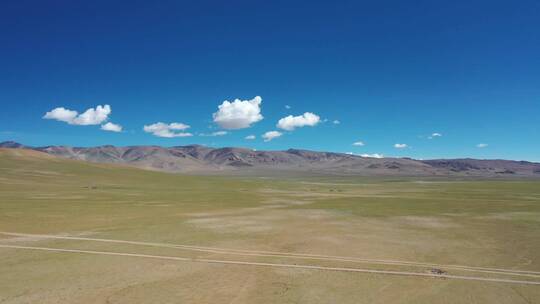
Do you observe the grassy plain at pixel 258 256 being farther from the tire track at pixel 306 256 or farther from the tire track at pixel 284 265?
the tire track at pixel 284 265

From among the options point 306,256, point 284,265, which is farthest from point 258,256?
point 306,256

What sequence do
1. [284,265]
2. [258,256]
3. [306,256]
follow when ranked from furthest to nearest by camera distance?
[306,256], [258,256], [284,265]

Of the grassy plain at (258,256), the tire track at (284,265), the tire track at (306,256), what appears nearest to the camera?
the grassy plain at (258,256)

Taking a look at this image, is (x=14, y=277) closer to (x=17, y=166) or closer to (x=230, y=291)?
(x=230, y=291)

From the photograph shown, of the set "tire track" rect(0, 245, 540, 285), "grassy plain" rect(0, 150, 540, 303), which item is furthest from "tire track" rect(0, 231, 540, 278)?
"tire track" rect(0, 245, 540, 285)

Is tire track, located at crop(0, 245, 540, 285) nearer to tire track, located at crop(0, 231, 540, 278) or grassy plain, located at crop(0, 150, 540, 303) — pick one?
grassy plain, located at crop(0, 150, 540, 303)

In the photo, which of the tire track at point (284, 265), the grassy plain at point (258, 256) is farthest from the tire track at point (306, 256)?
the tire track at point (284, 265)

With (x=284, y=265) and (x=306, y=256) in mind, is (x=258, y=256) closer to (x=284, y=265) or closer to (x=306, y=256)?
(x=284, y=265)

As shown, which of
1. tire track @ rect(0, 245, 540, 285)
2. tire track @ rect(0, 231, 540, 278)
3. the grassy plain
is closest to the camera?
the grassy plain

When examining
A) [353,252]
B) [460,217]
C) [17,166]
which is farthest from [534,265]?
[17,166]

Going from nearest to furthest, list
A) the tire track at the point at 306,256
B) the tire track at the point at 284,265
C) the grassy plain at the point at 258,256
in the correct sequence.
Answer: the grassy plain at the point at 258,256 → the tire track at the point at 284,265 → the tire track at the point at 306,256

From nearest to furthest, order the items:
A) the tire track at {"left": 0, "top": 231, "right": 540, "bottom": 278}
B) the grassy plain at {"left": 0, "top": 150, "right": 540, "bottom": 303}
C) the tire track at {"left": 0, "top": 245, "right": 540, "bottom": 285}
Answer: the grassy plain at {"left": 0, "top": 150, "right": 540, "bottom": 303}, the tire track at {"left": 0, "top": 245, "right": 540, "bottom": 285}, the tire track at {"left": 0, "top": 231, "right": 540, "bottom": 278}
